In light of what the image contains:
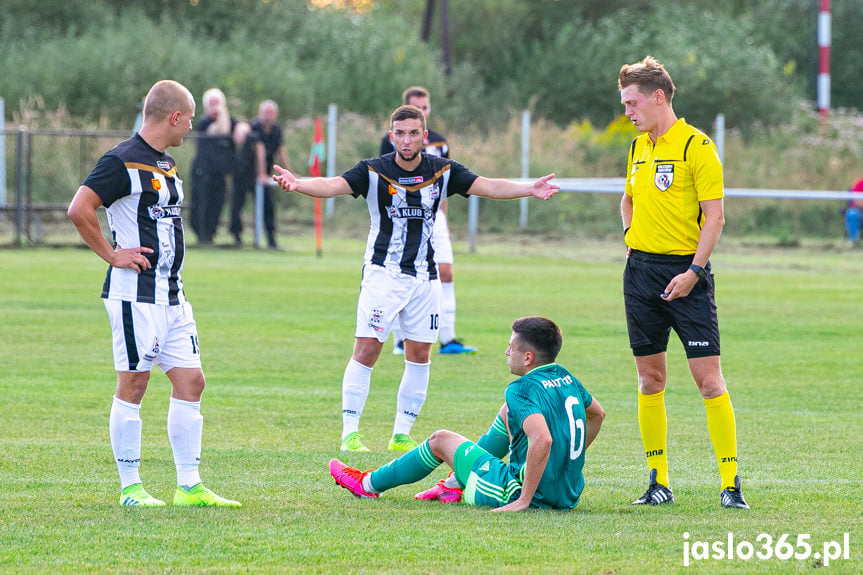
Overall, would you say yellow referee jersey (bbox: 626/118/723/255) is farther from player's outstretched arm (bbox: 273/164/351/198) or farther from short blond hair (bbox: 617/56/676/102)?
player's outstretched arm (bbox: 273/164/351/198)

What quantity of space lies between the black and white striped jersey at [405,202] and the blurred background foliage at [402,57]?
24389mm

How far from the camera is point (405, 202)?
7.85 meters

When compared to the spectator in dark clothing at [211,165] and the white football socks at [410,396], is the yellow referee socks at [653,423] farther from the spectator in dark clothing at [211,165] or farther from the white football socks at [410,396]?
the spectator in dark clothing at [211,165]

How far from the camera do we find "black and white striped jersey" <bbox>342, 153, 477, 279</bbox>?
25.6 feet

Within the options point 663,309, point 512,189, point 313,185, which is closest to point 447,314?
point 512,189

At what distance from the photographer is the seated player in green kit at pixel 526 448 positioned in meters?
5.88

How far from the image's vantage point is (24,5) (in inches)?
1703

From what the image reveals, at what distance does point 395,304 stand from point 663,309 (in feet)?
6.82

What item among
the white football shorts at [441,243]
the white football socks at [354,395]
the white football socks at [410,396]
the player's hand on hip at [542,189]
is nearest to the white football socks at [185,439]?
the white football socks at [354,395]

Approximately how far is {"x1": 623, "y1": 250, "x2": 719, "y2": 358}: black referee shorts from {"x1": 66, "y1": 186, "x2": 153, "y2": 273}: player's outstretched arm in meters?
2.41

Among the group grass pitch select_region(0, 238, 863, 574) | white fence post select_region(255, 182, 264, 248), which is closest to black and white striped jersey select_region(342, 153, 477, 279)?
grass pitch select_region(0, 238, 863, 574)

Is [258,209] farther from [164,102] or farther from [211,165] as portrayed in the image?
[164,102]

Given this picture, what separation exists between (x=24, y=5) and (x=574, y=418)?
41340 millimetres

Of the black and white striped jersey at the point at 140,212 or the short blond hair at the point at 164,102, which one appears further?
the short blond hair at the point at 164,102
